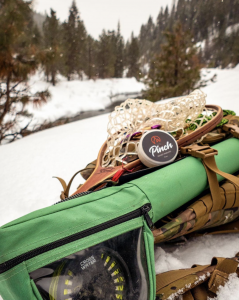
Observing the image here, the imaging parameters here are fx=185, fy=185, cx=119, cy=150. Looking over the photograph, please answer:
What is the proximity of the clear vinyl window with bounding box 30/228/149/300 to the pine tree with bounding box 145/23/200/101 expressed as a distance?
19.6 feet

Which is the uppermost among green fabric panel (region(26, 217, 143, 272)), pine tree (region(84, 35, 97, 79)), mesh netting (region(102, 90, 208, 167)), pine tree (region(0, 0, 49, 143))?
pine tree (region(84, 35, 97, 79))

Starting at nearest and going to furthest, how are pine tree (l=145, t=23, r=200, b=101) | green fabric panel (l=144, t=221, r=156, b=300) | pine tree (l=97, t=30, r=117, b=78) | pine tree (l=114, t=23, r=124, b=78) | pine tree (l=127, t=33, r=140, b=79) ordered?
green fabric panel (l=144, t=221, r=156, b=300) → pine tree (l=145, t=23, r=200, b=101) → pine tree (l=97, t=30, r=117, b=78) → pine tree (l=127, t=33, r=140, b=79) → pine tree (l=114, t=23, r=124, b=78)

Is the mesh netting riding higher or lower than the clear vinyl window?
higher

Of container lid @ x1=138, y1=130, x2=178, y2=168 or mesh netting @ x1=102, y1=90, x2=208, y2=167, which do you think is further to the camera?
mesh netting @ x1=102, y1=90, x2=208, y2=167

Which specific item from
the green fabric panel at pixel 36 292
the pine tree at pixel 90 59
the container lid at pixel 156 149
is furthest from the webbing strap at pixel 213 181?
the pine tree at pixel 90 59

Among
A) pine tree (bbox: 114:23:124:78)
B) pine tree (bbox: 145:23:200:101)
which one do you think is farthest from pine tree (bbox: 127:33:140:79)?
pine tree (bbox: 145:23:200:101)

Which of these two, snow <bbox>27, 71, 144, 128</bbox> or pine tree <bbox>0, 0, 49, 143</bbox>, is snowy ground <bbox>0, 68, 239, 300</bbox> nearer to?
pine tree <bbox>0, 0, 49, 143</bbox>

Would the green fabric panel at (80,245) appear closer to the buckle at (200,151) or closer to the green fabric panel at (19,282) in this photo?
the green fabric panel at (19,282)

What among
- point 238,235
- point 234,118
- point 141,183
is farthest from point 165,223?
point 234,118

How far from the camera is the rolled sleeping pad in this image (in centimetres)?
58

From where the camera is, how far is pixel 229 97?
2.61 m

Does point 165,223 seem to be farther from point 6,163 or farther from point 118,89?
point 118,89

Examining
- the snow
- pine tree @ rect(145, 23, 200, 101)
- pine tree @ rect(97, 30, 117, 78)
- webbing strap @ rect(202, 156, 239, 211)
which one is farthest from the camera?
pine tree @ rect(97, 30, 117, 78)

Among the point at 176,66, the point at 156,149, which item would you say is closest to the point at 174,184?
the point at 156,149
